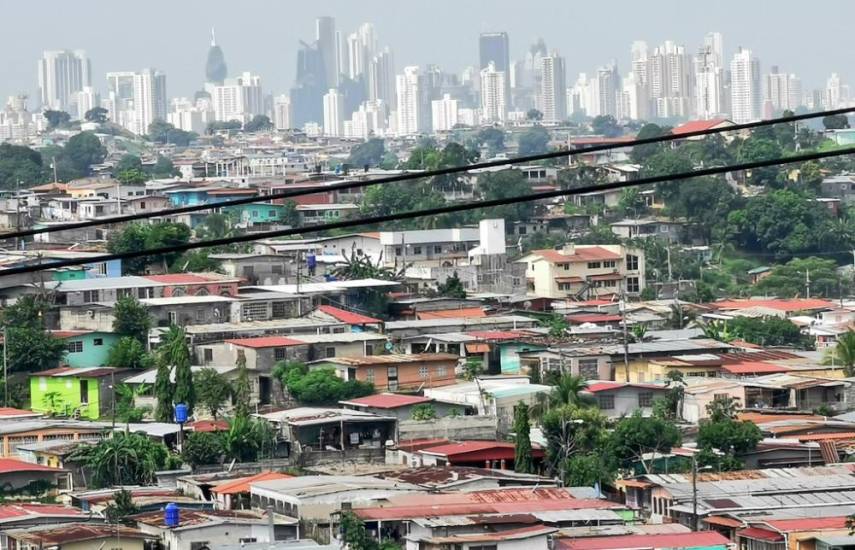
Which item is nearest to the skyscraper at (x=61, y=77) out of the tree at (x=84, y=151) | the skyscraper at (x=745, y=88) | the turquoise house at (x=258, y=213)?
the skyscraper at (x=745, y=88)

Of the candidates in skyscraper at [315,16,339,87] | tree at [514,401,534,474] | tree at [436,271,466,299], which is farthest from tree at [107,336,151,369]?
skyscraper at [315,16,339,87]

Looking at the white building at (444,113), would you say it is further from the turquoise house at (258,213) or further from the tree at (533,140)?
the turquoise house at (258,213)

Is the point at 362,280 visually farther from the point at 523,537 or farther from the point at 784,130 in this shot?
the point at 784,130

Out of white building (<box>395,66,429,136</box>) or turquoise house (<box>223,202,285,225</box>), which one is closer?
turquoise house (<box>223,202,285,225</box>)

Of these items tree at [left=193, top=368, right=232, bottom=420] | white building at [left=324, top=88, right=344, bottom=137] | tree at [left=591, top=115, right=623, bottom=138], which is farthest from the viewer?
white building at [left=324, top=88, right=344, bottom=137]

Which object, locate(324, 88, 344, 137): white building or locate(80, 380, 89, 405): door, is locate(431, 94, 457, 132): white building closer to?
locate(324, 88, 344, 137): white building

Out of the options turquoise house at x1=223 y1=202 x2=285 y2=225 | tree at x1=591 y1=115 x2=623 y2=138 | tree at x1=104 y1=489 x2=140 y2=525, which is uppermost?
tree at x1=591 y1=115 x2=623 y2=138

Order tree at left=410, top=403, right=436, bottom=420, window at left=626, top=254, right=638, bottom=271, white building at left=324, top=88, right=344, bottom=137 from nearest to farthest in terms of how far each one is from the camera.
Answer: tree at left=410, top=403, right=436, bottom=420 → window at left=626, top=254, right=638, bottom=271 → white building at left=324, top=88, right=344, bottom=137
